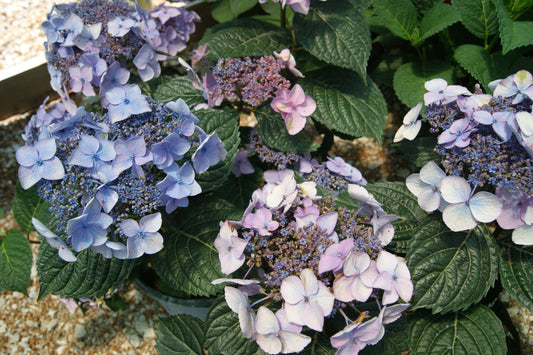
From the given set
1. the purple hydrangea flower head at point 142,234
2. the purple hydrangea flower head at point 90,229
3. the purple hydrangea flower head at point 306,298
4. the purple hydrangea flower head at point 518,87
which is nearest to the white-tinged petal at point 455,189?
the purple hydrangea flower head at point 518,87

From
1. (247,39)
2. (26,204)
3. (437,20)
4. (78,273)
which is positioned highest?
(247,39)

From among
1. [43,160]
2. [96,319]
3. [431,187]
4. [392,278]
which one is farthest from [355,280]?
[96,319]

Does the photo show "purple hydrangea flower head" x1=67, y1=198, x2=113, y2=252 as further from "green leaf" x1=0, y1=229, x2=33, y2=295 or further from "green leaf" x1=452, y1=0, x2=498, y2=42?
"green leaf" x1=452, y1=0, x2=498, y2=42

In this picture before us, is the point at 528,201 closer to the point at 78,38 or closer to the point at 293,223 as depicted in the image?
the point at 293,223

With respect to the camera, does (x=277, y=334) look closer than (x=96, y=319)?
Yes

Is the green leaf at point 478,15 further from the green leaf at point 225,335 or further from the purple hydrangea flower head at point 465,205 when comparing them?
the green leaf at point 225,335

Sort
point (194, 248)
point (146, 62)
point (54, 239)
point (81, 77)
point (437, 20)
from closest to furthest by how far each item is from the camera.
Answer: point (54, 239) < point (194, 248) < point (81, 77) < point (146, 62) < point (437, 20)

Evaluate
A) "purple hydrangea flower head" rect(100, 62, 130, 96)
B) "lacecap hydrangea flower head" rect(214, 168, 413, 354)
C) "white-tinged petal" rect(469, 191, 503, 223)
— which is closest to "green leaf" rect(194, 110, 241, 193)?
"lacecap hydrangea flower head" rect(214, 168, 413, 354)

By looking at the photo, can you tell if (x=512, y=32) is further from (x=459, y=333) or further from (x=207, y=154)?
(x=207, y=154)
